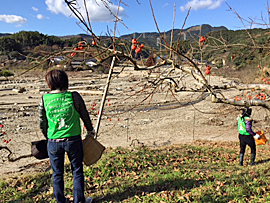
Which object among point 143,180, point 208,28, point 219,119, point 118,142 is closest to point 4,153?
point 118,142

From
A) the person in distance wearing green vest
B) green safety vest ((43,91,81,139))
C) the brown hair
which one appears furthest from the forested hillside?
the person in distance wearing green vest

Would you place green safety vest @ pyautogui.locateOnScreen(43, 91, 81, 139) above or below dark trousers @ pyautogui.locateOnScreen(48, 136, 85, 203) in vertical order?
above

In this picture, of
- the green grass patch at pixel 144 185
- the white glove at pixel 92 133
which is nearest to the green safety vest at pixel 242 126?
the green grass patch at pixel 144 185

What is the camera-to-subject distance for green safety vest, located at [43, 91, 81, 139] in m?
2.75

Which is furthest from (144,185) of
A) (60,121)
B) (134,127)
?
(134,127)

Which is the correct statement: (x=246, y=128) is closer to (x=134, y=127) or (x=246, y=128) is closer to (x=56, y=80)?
(x=56, y=80)

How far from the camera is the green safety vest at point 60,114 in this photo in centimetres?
275

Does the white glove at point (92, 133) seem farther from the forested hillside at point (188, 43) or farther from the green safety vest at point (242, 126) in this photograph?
the green safety vest at point (242, 126)

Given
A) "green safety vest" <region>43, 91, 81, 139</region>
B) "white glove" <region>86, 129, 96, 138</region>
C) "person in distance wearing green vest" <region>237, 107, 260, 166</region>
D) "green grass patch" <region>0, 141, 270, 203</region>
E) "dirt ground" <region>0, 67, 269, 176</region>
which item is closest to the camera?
"green safety vest" <region>43, 91, 81, 139</region>

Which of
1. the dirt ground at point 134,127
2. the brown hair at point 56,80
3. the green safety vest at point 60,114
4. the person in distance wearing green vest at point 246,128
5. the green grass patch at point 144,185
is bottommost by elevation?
the dirt ground at point 134,127

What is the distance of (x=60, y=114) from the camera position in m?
2.75

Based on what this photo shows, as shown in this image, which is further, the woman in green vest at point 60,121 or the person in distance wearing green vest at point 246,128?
the person in distance wearing green vest at point 246,128

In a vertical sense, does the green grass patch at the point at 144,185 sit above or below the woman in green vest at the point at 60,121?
below

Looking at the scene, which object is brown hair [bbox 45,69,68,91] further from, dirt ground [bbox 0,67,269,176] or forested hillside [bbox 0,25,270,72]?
dirt ground [bbox 0,67,269,176]
